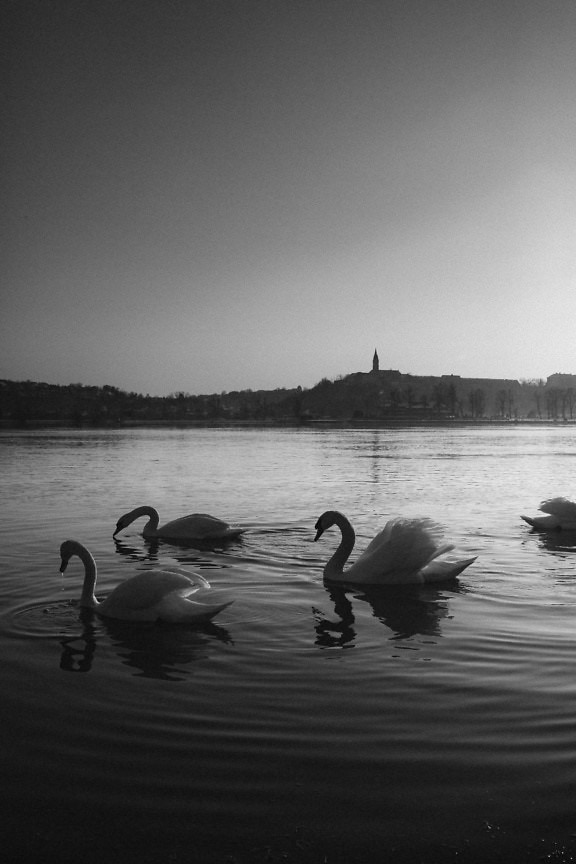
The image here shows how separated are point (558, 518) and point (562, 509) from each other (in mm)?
201

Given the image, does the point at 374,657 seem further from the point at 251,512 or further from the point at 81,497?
the point at 81,497

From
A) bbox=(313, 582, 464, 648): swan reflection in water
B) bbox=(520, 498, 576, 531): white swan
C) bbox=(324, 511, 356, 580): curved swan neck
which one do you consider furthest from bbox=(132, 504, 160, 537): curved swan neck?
bbox=(520, 498, 576, 531): white swan

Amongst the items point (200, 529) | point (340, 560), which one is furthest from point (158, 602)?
point (200, 529)

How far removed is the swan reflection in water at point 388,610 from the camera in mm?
8406

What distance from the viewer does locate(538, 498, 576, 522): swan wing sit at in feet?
51.2

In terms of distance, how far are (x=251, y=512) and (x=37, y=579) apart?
8.33 m

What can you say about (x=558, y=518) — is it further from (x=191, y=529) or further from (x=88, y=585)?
(x=88, y=585)

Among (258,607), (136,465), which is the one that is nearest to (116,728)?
(258,607)

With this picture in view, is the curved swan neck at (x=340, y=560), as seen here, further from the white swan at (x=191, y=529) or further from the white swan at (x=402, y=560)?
the white swan at (x=191, y=529)

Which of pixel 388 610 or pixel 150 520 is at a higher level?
pixel 150 520

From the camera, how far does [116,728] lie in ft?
18.7

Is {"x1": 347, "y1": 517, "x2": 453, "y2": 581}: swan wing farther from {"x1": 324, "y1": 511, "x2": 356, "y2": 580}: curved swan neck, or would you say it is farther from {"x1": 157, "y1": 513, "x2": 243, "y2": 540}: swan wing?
{"x1": 157, "y1": 513, "x2": 243, "y2": 540}: swan wing

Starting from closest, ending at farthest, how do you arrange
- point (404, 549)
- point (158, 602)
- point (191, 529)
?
point (158, 602)
point (404, 549)
point (191, 529)

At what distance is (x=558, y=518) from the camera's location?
616 inches
